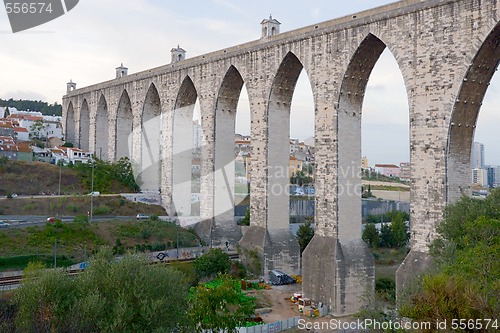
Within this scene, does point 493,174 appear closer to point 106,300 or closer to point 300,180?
point 300,180

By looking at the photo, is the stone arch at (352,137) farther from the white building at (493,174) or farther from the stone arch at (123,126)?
the white building at (493,174)

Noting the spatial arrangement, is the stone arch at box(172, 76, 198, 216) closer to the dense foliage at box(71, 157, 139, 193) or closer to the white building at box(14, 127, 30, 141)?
the dense foliage at box(71, 157, 139, 193)

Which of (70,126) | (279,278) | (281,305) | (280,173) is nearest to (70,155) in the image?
(70,126)

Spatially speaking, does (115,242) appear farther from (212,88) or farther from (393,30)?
(393,30)

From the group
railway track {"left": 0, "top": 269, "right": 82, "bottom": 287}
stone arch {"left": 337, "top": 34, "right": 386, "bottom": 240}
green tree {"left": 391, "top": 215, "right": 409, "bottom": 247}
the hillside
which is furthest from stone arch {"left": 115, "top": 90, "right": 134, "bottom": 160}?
stone arch {"left": 337, "top": 34, "right": 386, "bottom": 240}

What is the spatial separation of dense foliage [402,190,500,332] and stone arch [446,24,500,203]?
2427 millimetres

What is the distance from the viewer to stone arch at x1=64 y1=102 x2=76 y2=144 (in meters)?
56.1

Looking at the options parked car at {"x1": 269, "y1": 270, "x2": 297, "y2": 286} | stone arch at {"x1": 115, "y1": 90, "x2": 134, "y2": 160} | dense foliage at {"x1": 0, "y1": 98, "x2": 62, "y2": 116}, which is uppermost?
dense foliage at {"x1": 0, "y1": 98, "x2": 62, "y2": 116}

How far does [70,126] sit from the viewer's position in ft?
190

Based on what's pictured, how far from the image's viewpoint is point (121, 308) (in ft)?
41.7

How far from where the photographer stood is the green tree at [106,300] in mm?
12773

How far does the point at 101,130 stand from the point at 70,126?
1256 cm

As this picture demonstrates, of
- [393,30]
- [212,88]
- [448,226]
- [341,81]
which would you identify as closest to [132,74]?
[212,88]

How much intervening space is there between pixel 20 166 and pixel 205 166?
70.5 feet
